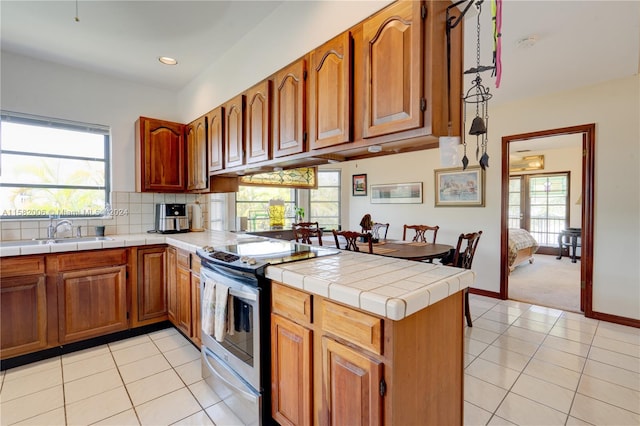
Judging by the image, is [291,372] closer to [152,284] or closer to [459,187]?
[152,284]

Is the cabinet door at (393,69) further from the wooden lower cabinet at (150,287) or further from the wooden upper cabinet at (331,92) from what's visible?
the wooden lower cabinet at (150,287)

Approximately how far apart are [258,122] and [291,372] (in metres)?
1.83

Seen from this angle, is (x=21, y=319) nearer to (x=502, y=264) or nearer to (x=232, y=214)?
(x=232, y=214)

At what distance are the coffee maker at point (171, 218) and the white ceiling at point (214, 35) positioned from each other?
4.84 ft

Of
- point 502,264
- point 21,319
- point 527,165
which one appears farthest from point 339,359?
point 527,165

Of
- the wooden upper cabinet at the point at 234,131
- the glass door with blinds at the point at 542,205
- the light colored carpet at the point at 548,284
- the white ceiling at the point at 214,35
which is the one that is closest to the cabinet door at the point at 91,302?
the wooden upper cabinet at the point at 234,131

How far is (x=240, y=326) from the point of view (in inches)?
65.9

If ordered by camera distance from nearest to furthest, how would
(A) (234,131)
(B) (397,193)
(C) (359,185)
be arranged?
(A) (234,131)
(B) (397,193)
(C) (359,185)

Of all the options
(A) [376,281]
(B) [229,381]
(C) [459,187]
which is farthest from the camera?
(C) [459,187]

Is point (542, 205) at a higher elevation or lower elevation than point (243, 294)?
higher

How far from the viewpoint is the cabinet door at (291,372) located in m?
1.33

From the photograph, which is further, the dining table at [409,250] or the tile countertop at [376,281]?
the dining table at [409,250]

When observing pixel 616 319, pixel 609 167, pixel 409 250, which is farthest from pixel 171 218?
pixel 616 319

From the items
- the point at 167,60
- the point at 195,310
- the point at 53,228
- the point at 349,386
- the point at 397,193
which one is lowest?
the point at 195,310
